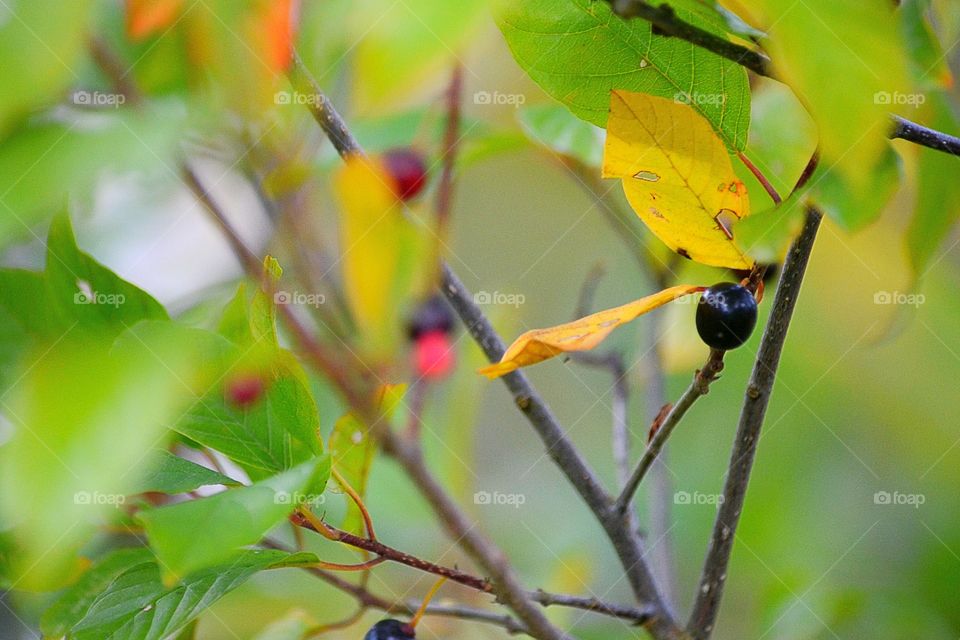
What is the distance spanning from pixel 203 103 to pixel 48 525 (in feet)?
0.47

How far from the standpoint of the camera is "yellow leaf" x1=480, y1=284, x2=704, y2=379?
0.33m

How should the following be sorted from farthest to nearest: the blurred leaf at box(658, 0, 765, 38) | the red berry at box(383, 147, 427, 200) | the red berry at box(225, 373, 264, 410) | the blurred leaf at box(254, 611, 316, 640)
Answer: the red berry at box(383, 147, 427, 200)
the blurred leaf at box(254, 611, 316, 640)
the red berry at box(225, 373, 264, 410)
the blurred leaf at box(658, 0, 765, 38)

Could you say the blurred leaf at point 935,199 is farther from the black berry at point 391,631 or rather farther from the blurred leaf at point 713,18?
the black berry at point 391,631

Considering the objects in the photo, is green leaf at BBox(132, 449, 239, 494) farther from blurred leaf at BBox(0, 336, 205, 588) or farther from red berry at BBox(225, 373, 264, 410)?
blurred leaf at BBox(0, 336, 205, 588)

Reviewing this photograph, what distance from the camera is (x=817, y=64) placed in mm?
227

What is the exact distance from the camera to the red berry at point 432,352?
74cm

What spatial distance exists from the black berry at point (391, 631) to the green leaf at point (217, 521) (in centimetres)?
17

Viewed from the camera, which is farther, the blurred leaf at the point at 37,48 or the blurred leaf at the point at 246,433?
the blurred leaf at the point at 246,433

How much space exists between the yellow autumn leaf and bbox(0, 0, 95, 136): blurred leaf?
9.0 inches

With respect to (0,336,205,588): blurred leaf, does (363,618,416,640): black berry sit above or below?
below

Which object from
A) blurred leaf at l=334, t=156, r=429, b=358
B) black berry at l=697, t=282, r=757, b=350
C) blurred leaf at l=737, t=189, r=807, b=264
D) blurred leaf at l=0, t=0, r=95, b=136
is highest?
blurred leaf at l=0, t=0, r=95, b=136

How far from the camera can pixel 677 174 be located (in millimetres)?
394

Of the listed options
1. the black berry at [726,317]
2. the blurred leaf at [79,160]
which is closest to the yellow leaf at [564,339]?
the black berry at [726,317]

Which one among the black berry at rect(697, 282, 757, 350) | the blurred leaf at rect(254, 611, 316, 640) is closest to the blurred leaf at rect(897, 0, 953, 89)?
the black berry at rect(697, 282, 757, 350)
